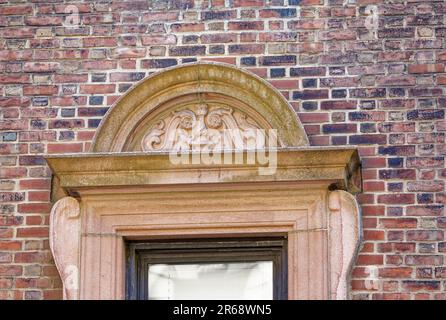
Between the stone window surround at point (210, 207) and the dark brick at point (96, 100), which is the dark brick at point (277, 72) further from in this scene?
the dark brick at point (96, 100)

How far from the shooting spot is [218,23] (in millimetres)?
7984

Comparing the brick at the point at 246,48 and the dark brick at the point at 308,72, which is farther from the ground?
the brick at the point at 246,48

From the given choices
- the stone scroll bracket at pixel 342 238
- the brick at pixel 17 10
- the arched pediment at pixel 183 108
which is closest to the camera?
the stone scroll bracket at pixel 342 238

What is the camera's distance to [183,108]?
7.91 m

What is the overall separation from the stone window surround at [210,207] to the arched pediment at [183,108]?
0.04 metres

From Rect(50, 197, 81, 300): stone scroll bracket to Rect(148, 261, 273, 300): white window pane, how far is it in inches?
18.4

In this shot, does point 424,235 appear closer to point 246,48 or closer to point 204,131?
point 204,131

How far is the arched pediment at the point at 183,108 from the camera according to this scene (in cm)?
779

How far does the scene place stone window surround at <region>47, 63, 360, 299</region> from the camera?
7.52 metres

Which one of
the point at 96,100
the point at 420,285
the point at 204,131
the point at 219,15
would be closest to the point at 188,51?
the point at 219,15

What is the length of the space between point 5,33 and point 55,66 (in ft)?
1.28

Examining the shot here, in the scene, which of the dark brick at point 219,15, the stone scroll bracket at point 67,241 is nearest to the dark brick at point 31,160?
the stone scroll bracket at point 67,241
